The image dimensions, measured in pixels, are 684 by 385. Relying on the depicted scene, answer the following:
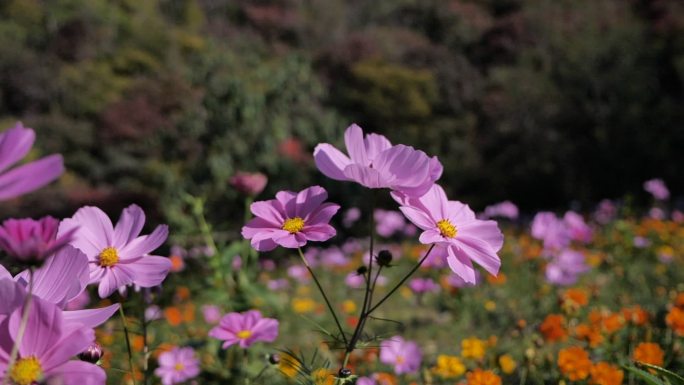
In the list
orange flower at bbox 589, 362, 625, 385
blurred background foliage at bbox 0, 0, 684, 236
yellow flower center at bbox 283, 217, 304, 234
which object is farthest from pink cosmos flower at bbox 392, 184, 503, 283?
blurred background foliage at bbox 0, 0, 684, 236

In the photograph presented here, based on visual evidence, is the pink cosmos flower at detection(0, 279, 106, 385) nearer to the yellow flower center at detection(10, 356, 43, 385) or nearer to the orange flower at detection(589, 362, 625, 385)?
the yellow flower center at detection(10, 356, 43, 385)

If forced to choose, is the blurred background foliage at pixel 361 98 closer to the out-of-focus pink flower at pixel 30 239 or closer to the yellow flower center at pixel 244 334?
the yellow flower center at pixel 244 334

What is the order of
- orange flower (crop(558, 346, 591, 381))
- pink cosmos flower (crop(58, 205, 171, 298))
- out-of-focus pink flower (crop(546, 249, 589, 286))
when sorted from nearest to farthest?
pink cosmos flower (crop(58, 205, 171, 298)) → orange flower (crop(558, 346, 591, 381)) → out-of-focus pink flower (crop(546, 249, 589, 286))

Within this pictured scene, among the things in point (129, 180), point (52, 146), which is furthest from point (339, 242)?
point (52, 146)

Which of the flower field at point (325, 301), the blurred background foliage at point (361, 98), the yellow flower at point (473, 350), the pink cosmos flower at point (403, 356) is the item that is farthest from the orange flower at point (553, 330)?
the blurred background foliage at point (361, 98)

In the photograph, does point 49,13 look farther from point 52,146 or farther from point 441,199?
point 441,199

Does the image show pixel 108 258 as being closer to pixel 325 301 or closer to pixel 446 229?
pixel 446 229
